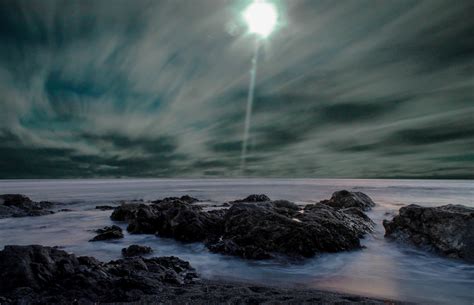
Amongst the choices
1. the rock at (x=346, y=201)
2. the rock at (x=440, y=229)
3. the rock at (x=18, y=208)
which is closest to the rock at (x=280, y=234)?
the rock at (x=440, y=229)

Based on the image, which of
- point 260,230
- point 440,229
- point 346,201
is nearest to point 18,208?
point 260,230

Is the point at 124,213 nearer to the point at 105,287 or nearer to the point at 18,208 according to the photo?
the point at 18,208

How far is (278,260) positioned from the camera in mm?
8609

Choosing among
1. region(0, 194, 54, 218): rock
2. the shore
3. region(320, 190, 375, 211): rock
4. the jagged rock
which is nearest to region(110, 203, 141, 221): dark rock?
the jagged rock

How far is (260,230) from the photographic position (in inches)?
398

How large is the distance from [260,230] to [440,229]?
601cm

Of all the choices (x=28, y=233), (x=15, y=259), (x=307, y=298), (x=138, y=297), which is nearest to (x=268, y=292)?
(x=307, y=298)

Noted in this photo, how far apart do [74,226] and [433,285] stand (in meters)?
16.7

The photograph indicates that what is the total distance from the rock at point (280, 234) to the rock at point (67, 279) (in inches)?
123

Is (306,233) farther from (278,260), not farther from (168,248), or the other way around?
(168,248)

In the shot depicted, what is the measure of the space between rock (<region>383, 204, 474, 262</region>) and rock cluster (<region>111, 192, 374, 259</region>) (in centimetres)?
171

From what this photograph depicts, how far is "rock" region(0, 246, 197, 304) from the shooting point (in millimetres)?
5281

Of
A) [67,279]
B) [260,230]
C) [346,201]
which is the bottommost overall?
[67,279]

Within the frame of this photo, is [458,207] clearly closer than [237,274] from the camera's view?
No
